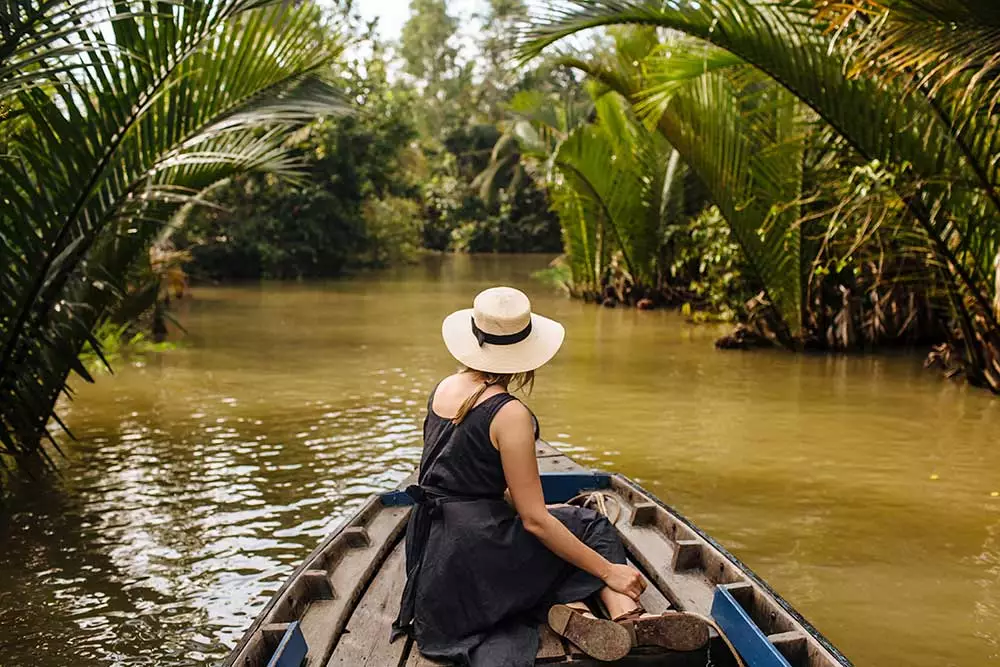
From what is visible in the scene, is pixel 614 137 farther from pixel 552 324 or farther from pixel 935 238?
pixel 552 324

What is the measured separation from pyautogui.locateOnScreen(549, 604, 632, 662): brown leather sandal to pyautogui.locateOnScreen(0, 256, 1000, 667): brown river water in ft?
5.18

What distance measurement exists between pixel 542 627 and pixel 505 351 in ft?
2.78

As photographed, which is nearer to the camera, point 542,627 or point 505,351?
point 542,627

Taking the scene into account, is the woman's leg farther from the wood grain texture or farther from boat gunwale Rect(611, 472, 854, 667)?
the wood grain texture

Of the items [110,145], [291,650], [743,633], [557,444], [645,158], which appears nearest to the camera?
[291,650]

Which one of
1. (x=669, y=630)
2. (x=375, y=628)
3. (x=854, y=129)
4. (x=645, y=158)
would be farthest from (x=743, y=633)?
(x=645, y=158)

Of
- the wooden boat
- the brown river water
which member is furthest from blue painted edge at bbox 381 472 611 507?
the brown river water

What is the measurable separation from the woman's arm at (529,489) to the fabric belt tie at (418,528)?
0.15 meters

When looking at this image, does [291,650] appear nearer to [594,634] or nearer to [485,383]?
[594,634]

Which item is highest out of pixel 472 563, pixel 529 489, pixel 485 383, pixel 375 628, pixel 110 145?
pixel 110 145

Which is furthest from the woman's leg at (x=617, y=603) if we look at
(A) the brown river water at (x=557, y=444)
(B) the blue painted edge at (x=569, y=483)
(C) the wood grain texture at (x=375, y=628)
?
(B) the blue painted edge at (x=569, y=483)

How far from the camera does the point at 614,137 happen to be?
1641 cm

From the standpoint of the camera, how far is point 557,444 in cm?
755

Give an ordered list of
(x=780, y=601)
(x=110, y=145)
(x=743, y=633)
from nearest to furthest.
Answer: (x=743, y=633) < (x=780, y=601) < (x=110, y=145)
